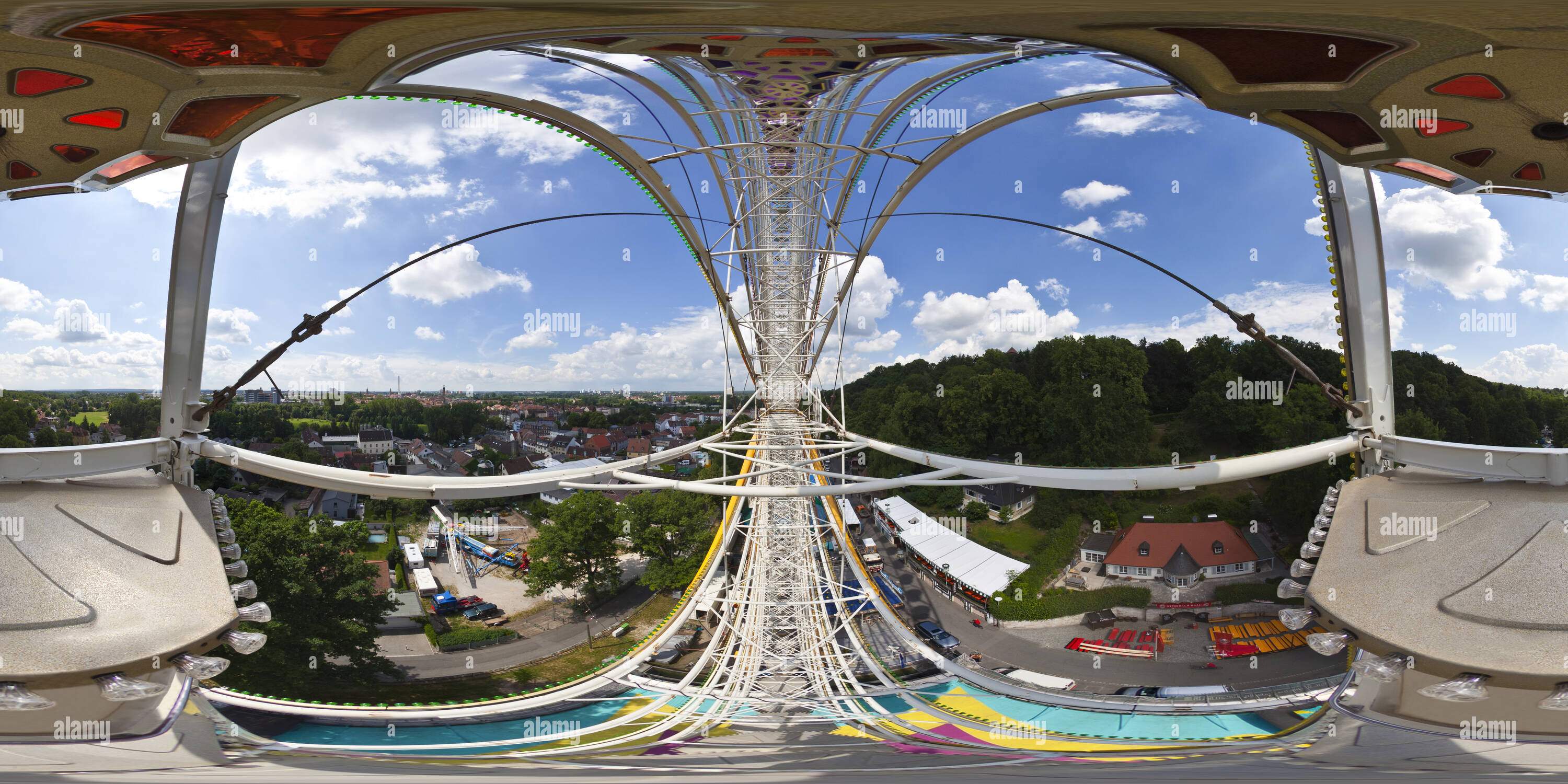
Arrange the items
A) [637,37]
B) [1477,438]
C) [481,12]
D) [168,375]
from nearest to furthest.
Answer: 1. [481,12]
2. [637,37]
3. [168,375]
4. [1477,438]

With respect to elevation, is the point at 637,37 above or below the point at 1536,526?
above

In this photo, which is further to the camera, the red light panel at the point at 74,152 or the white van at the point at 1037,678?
the white van at the point at 1037,678

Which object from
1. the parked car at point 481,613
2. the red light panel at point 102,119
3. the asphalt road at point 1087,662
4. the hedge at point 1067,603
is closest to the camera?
the red light panel at point 102,119

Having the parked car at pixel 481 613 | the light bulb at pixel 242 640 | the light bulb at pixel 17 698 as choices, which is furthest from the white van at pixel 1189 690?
the parked car at pixel 481 613

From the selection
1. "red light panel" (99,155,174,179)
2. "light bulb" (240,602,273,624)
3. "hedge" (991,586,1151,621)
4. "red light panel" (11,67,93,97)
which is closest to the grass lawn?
"hedge" (991,586,1151,621)

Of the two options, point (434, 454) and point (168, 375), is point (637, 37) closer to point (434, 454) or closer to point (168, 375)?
point (168, 375)

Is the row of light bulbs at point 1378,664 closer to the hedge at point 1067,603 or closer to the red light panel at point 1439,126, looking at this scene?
the red light panel at point 1439,126

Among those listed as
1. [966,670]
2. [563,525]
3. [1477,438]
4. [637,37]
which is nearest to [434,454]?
[563,525]
